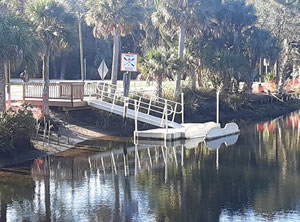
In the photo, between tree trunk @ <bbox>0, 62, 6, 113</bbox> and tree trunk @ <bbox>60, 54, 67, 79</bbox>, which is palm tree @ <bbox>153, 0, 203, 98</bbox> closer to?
tree trunk @ <bbox>0, 62, 6, 113</bbox>

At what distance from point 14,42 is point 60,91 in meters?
7.91

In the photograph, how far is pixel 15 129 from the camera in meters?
23.1

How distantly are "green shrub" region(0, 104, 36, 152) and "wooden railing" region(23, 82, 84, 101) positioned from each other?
8.16 m

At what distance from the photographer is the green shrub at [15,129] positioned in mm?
22938

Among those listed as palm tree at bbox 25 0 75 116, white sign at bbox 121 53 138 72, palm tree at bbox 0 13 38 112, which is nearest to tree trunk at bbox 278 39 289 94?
white sign at bbox 121 53 138 72

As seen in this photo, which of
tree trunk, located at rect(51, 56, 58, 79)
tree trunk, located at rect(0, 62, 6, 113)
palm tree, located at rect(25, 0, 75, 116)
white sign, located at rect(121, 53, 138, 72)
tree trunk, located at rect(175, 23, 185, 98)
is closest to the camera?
tree trunk, located at rect(0, 62, 6, 113)

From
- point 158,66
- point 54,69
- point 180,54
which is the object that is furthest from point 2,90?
point 54,69

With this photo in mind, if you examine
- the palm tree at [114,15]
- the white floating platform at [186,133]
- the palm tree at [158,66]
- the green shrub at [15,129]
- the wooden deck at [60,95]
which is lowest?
the white floating platform at [186,133]

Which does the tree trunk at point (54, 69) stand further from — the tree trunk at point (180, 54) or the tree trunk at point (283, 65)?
the tree trunk at point (283, 65)

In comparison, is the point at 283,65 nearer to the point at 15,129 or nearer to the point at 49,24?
the point at 49,24

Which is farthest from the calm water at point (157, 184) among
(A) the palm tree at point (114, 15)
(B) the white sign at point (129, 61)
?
(A) the palm tree at point (114, 15)

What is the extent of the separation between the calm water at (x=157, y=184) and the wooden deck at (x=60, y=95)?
423 cm

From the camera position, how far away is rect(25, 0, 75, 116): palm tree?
30.3m

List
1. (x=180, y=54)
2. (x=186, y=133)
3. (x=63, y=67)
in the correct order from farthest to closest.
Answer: (x=63, y=67)
(x=180, y=54)
(x=186, y=133)
